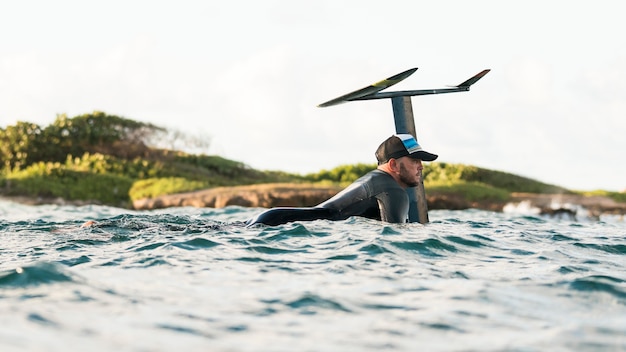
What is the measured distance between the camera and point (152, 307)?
478 centimetres

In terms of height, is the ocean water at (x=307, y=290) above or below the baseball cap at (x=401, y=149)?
below

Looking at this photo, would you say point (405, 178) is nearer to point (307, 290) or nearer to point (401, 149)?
point (401, 149)

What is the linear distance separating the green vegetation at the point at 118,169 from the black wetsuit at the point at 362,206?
14759 mm

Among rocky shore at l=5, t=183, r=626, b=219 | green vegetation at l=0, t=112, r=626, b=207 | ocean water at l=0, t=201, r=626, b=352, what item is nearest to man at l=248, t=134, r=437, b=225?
ocean water at l=0, t=201, r=626, b=352

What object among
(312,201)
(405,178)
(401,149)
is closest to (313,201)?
(312,201)

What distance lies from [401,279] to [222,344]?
2.25 metres

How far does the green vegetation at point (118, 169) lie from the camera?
80.2 ft

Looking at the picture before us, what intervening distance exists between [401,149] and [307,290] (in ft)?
12.8

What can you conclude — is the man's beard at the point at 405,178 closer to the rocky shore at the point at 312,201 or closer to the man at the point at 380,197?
the man at the point at 380,197

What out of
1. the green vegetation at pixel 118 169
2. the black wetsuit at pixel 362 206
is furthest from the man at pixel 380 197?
the green vegetation at pixel 118 169

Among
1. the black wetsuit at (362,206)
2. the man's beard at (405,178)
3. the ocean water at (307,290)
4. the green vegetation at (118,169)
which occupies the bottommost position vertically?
the ocean water at (307,290)

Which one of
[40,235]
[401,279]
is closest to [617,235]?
[401,279]

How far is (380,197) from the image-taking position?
8867mm

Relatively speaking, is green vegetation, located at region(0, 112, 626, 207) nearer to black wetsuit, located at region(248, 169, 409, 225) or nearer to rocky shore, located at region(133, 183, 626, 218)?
rocky shore, located at region(133, 183, 626, 218)
